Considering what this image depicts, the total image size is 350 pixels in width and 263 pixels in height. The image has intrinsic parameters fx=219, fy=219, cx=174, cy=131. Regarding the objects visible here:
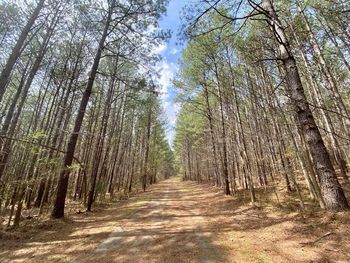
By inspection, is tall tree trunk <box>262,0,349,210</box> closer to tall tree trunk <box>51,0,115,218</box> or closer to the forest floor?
the forest floor

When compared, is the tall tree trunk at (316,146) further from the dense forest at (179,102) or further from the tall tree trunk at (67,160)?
the tall tree trunk at (67,160)

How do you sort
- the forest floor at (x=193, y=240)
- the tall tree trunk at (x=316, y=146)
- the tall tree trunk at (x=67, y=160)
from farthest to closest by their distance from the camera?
the tall tree trunk at (x=67, y=160) < the tall tree trunk at (x=316, y=146) < the forest floor at (x=193, y=240)

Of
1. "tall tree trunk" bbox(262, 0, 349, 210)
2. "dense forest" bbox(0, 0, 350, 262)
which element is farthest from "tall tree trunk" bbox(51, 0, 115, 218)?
"tall tree trunk" bbox(262, 0, 349, 210)

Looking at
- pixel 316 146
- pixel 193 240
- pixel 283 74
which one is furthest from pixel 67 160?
pixel 283 74

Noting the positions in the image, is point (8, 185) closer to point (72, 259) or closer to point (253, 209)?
point (72, 259)

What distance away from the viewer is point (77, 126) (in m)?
8.88

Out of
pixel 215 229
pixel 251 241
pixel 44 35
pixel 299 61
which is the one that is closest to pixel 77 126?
pixel 44 35

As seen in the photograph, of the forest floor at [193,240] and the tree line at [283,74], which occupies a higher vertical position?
the tree line at [283,74]

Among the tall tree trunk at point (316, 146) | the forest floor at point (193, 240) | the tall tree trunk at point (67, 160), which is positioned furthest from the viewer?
the tall tree trunk at point (67, 160)

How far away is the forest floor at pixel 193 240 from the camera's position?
4.12m

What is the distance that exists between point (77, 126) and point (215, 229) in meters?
6.50

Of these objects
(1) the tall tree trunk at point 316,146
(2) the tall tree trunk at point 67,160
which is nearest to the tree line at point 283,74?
(1) the tall tree trunk at point 316,146

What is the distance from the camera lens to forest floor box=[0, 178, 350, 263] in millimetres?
4121

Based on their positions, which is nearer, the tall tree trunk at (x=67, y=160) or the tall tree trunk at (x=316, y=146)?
the tall tree trunk at (x=316, y=146)
